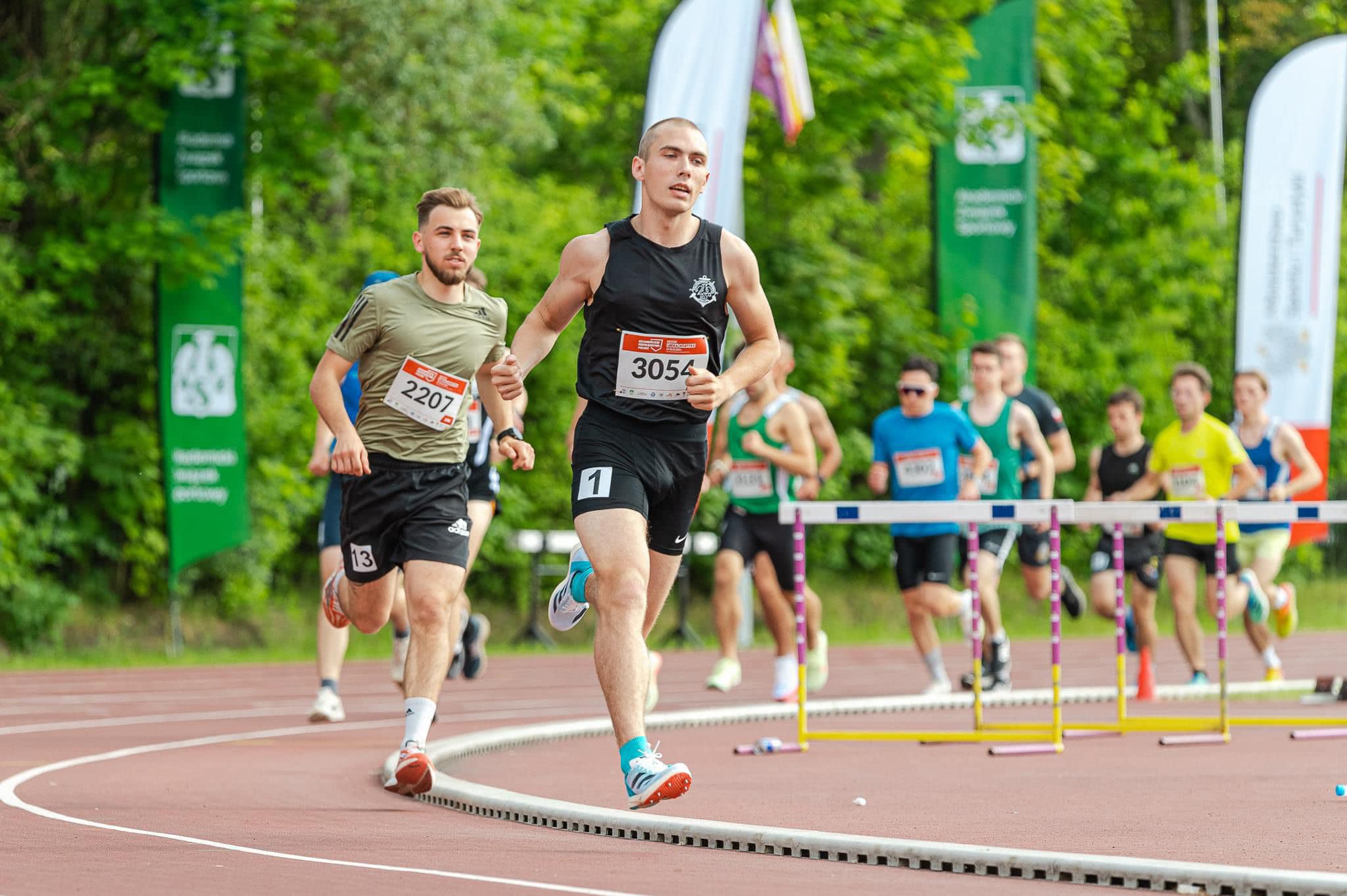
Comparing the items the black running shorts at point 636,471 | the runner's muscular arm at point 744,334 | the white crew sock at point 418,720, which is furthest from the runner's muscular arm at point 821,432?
the black running shorts at point 636,471

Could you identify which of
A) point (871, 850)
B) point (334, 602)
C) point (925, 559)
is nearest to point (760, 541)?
point (925, 559)

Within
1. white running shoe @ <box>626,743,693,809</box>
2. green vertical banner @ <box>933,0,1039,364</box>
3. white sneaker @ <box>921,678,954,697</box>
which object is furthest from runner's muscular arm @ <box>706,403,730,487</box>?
green vertical banner @ <box>933,0,1039,364</box>

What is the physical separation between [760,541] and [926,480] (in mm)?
1210

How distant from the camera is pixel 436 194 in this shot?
30.9 feet

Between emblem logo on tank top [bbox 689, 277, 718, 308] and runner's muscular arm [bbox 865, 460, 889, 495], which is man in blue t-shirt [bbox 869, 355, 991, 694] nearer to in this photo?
runner's muscular arm [bbox 865, 460, 889, 495]

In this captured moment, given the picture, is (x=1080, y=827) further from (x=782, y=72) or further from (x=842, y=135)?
(x=842, y=135)

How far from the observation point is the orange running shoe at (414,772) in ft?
27.9

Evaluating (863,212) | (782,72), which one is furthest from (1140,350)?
(782,72)

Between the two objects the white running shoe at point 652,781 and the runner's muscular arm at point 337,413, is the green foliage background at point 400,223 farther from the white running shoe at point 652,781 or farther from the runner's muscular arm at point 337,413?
the white running shoe at point 652,781

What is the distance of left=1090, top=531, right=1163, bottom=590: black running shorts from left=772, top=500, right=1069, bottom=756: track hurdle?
4923 millimetres

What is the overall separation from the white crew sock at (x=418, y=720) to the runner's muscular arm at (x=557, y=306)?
161cm

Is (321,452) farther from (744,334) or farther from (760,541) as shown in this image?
(744,334)

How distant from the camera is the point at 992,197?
25.8m

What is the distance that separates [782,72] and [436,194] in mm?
14440
